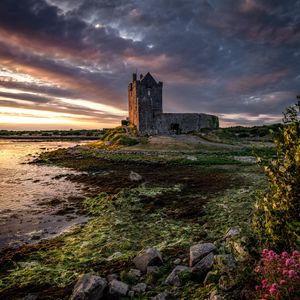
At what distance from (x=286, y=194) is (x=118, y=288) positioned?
13.1 ft

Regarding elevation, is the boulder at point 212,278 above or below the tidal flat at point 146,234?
above

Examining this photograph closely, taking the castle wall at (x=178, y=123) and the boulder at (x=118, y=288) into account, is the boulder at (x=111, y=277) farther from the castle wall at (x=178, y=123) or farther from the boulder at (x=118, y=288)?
the castle wall at (x=178, y=123)

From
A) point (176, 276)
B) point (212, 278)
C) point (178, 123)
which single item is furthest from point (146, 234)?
point (178, 123)

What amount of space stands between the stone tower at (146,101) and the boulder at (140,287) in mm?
51585

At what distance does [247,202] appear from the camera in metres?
13.7

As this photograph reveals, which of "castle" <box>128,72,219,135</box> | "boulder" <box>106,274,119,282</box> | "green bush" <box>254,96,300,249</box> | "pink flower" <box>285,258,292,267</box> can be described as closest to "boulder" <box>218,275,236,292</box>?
"green bush" <box>254,96,300,249</box>

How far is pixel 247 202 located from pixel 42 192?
14.1m

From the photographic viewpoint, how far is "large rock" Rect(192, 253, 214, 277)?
6.59m

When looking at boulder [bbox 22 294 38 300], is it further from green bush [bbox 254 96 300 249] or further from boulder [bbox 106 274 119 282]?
green bush [bbox 254 96 300 249]

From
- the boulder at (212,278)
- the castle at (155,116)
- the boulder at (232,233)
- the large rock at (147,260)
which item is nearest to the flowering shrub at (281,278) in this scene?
the boulder at (212,278)

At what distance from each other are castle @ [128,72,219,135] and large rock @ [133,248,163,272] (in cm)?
5015

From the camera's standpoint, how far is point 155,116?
59.1m

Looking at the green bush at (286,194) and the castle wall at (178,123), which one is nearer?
the green bush at (286,194)

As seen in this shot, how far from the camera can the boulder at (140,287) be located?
20.9ft
